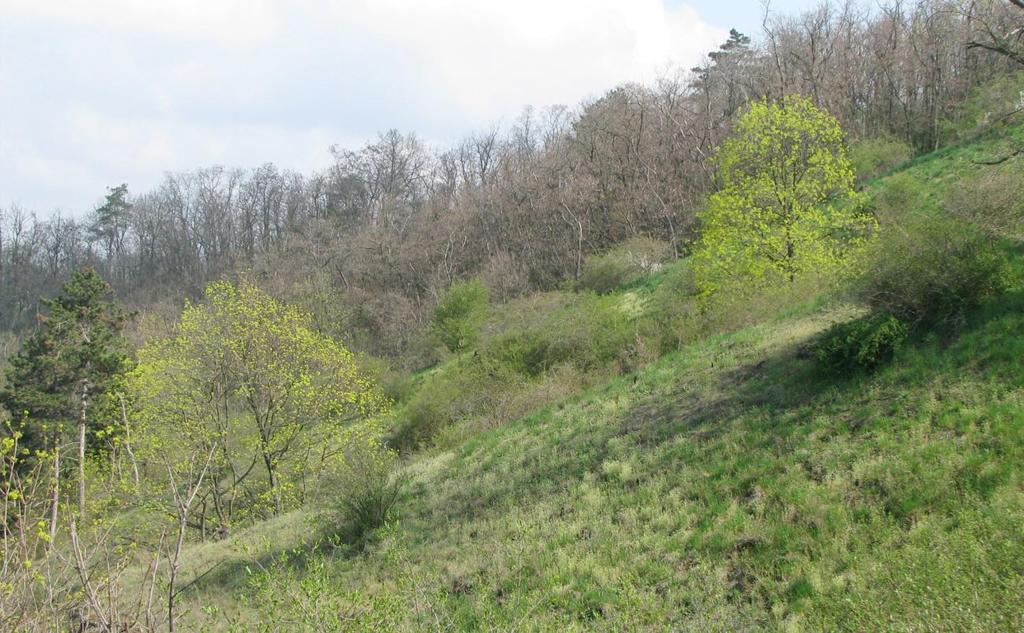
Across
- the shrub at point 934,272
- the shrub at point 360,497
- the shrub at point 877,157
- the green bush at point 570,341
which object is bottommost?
the shrub at point 360,497

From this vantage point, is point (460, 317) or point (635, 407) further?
point (460, 317)

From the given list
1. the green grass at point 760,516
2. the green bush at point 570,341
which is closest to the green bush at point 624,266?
the green bush at point 570,341

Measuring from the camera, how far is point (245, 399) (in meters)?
20.0

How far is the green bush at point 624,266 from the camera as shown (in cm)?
3384

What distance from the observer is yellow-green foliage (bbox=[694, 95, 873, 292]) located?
18.8 m

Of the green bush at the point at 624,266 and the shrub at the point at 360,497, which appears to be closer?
the shrub at the point at 360,497

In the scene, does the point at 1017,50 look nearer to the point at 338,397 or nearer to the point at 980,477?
the point at 980,477

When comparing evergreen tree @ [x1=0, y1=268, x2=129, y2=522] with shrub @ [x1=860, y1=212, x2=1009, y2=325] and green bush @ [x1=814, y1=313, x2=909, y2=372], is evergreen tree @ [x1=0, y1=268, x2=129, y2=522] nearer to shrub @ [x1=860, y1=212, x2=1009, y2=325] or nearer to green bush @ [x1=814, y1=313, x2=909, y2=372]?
green bush @ [x1=814, y1=313, x2=909, y2=372]

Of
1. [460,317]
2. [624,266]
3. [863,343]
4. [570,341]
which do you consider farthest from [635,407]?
[624,266]

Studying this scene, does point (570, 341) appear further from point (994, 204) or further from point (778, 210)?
point (994, 204)

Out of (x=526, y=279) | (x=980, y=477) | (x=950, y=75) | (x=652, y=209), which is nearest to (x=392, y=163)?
(x=526, y=279)

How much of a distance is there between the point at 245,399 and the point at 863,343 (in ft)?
53.6

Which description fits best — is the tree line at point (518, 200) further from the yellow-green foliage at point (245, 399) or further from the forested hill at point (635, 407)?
the yellow-green foliage at point (245, 399)

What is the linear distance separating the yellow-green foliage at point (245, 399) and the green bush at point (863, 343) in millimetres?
12809
